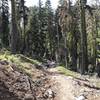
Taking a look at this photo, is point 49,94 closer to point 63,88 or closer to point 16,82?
point 63,88

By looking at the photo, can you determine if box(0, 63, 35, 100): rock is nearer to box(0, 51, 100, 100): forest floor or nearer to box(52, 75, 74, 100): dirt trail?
box(0, 51, 100, 100): forest floor

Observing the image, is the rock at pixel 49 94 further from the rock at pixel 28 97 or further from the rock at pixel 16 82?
the rock at pixel 28 97

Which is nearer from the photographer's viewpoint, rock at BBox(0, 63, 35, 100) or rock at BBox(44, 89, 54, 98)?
rock at BBox(0, 63, 35, 100)

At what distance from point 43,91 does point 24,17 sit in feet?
137

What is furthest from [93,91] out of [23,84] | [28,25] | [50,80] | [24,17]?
[28,25]

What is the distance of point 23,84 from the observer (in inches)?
579

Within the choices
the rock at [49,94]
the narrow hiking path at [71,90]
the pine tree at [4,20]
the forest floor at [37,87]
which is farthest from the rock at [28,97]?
the pine tree at [4,20]

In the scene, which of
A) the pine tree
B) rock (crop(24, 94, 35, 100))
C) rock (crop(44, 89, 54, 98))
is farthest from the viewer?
the pine tree

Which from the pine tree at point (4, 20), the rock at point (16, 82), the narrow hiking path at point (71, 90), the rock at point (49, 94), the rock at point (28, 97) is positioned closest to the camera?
the rock at point (28, 97)

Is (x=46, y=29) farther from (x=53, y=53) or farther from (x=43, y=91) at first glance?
(x=43, y=91)

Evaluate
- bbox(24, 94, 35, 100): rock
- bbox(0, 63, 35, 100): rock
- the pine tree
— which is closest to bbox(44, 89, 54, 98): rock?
bbox(0, 63, 35, 100): rock

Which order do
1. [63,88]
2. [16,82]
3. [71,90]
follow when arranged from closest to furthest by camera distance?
[16,82] < [71,90] < [63,88]

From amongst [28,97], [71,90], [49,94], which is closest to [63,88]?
[71,90]

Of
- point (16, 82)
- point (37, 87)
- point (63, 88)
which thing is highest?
point (16, 82)
